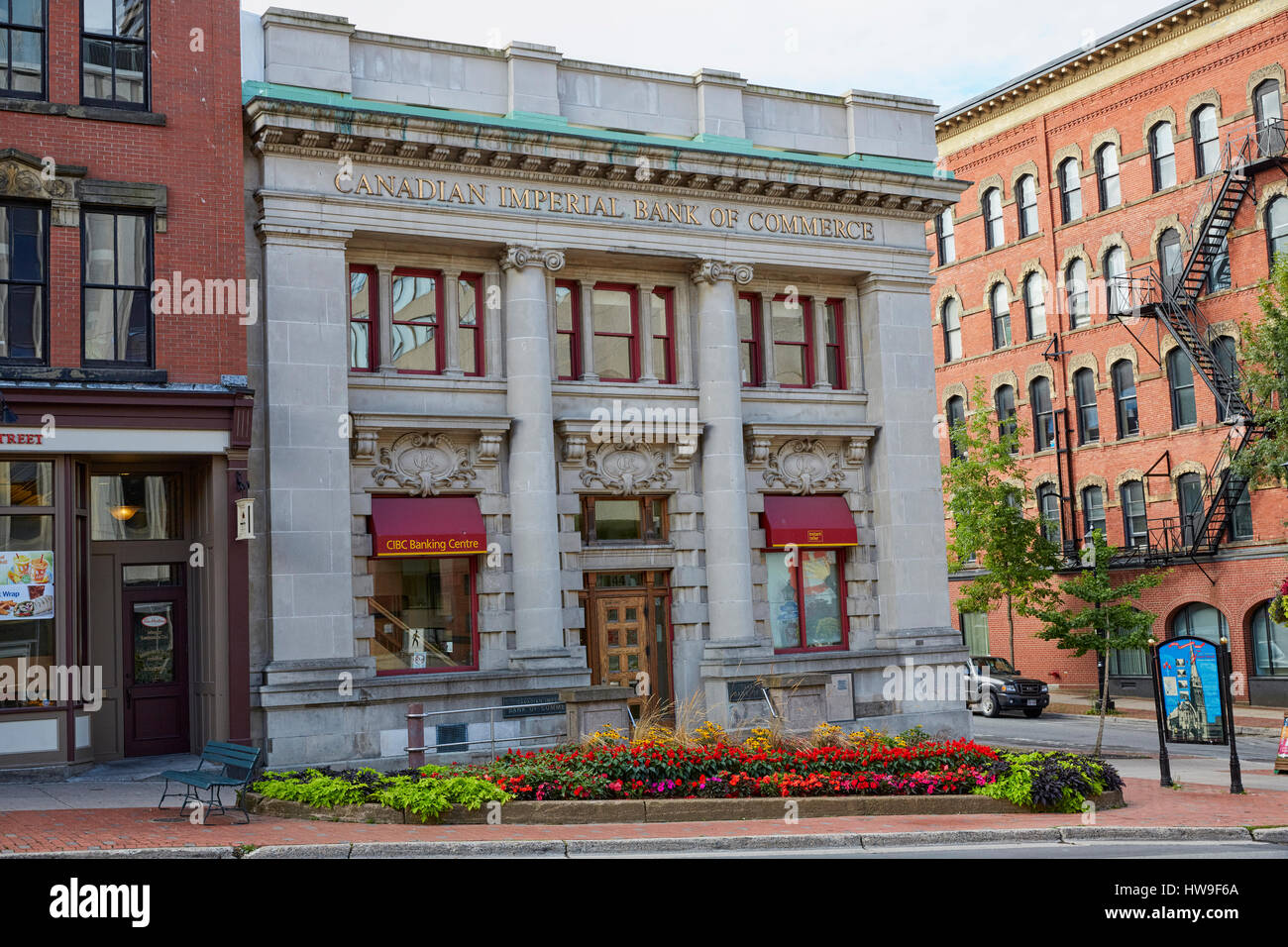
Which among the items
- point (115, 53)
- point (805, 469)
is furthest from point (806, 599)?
point (115, 53)

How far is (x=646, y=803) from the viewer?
15703 millimetres

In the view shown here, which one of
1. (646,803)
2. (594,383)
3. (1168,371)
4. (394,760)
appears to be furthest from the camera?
(1168,371)

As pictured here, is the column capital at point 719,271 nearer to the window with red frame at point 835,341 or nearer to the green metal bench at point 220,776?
the window with red frame at point 835,341

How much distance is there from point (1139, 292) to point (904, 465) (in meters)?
17.8

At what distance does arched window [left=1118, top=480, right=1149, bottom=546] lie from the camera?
4097 cm

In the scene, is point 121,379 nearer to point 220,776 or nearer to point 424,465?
point 424,465

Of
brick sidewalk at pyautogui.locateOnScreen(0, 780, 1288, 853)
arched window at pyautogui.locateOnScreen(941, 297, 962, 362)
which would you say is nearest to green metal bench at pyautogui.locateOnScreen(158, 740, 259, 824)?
brick sidewalk at pyautogui.locateOnScreen(0, 780, 1288, 853)

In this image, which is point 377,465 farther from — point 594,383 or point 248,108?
point 248,108

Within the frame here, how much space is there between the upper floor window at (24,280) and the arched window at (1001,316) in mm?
34714

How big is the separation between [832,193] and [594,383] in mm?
6461

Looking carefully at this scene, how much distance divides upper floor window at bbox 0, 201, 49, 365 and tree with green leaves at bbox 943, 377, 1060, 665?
90.8 feet

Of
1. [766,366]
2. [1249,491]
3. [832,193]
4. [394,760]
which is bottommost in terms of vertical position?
[394,760]

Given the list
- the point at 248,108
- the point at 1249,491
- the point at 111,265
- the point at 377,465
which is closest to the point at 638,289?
the point at 377,465

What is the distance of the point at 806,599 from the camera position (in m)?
26.8
